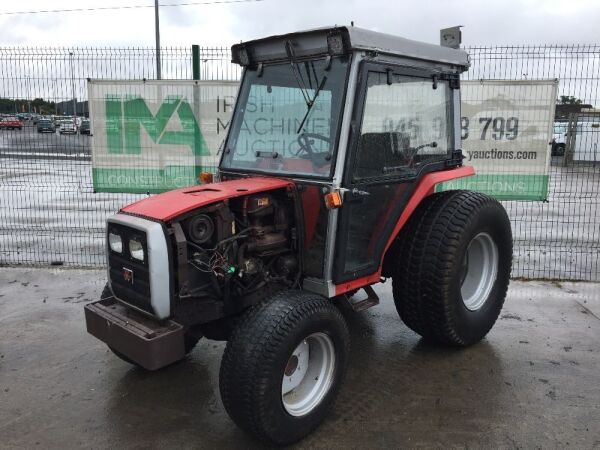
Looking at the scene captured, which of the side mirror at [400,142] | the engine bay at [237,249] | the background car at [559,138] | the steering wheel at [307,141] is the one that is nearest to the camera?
the engine bay at [237,249]

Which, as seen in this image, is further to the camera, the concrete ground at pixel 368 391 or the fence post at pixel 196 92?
the fence post at pixel 196 92

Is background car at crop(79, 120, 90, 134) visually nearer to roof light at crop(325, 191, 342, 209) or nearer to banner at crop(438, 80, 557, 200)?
banner at crop(438, 80, 557, 200)

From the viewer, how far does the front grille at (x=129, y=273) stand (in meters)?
2.97

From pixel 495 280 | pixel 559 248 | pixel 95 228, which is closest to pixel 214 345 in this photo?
pixel 495 280

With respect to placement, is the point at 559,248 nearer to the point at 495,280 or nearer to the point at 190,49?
the point at 495,280

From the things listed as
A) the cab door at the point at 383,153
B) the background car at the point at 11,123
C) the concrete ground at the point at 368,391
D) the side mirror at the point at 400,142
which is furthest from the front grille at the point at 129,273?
the background car at the point at 11,123

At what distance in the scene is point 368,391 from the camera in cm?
361

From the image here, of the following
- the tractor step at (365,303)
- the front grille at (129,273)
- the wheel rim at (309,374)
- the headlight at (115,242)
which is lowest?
the wheel rim at (309,374)

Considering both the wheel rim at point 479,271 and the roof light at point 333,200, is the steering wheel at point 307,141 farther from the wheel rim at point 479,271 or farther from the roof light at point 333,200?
the wheel rim at point 479,271

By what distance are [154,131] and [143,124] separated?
0.16 m

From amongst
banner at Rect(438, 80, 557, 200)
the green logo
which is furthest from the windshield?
banner at Rect(438, 80, 557, 200)

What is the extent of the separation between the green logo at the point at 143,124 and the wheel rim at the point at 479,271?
3.61 meters

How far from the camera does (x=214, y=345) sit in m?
4.30

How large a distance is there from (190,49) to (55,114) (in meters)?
2.14
